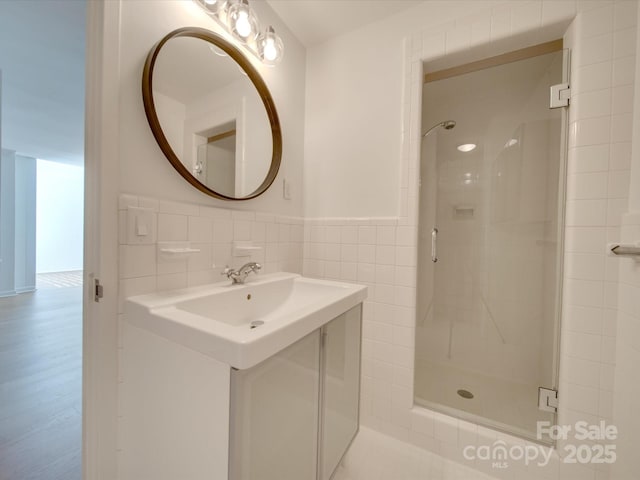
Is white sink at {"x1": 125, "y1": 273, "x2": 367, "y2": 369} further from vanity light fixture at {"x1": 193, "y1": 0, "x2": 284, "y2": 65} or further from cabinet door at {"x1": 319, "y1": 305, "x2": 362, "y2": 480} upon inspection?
vanity light fixture at {"x1": 193, "y1": 0, "x2": 284, "y2": 65}

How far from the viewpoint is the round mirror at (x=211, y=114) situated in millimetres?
921

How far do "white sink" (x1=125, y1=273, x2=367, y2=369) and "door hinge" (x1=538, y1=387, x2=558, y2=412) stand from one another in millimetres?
1034

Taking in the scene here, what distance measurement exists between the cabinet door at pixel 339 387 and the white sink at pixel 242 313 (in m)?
0.10

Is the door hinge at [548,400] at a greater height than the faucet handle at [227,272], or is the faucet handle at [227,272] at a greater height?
the faucet handle at [227,272]

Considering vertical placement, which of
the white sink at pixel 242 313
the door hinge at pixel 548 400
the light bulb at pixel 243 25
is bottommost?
the door hinge at pixel 548 400

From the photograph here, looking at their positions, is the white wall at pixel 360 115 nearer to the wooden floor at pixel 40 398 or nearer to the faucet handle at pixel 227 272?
the faucet handle at pixel 227 272

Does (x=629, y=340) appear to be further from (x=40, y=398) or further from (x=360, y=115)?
(x=40, y=398)

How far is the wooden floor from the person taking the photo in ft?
3.72

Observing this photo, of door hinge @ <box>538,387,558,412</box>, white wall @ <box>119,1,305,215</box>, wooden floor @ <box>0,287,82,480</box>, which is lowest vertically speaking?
wooden floor @ <box>0,287,82,480</box>

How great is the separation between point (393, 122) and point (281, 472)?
1.63 meters

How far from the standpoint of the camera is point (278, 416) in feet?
2.23

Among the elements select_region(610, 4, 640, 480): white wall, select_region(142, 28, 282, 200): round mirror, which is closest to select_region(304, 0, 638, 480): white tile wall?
select_region(610, 4, 640, 480): white wall

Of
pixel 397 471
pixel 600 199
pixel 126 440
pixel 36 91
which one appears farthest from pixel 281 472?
pixel 36 91

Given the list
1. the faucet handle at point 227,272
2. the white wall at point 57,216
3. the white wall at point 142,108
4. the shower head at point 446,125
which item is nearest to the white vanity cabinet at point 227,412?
the faucet handle at point 227,272
